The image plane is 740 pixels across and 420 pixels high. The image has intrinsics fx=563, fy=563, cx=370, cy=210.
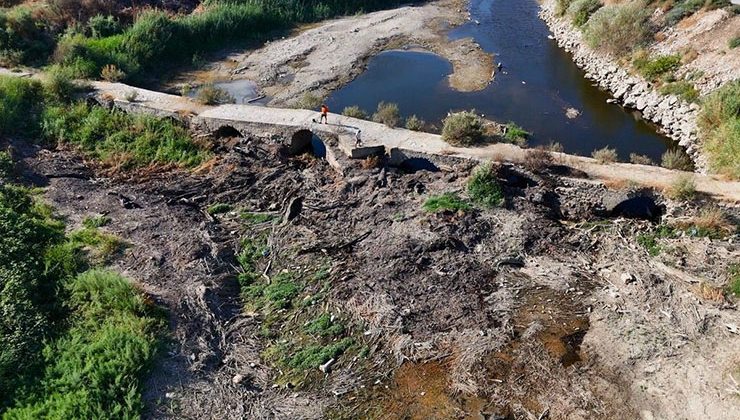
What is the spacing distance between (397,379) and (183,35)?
25.3 m

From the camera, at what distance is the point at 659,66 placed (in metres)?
24.2

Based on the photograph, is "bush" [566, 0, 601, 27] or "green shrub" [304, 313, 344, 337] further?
"bush" [566, 0, 601, 27]

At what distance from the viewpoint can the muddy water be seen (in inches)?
872

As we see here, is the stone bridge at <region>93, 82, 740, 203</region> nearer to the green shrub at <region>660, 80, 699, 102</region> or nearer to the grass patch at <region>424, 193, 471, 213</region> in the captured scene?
the grass patch at <region>424, 193, 471, 213</region>

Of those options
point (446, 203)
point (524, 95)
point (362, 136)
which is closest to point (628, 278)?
point (446, 203)

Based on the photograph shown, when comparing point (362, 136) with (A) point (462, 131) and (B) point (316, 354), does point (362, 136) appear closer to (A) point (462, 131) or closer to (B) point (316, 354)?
(A) point (462, 131)

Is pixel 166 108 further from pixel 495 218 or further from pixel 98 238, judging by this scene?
pixel 495 218

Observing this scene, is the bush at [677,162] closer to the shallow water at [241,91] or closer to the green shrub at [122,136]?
the green shrub at [122,136]

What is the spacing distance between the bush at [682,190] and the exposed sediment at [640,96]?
12.0 feet

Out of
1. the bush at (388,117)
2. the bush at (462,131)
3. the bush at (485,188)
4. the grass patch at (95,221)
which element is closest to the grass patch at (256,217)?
the grass patch at (95,221)

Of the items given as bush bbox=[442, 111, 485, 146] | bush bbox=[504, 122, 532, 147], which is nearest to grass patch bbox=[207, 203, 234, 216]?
bush bbox=[442, 111, 485, 146]

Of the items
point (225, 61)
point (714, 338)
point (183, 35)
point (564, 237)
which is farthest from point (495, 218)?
point (183, 35)

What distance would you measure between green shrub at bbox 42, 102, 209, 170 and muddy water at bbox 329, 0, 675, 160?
7.68 meters

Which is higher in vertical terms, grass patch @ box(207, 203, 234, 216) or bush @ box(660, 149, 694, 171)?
bush @ box(660, 149, 694, 171)
